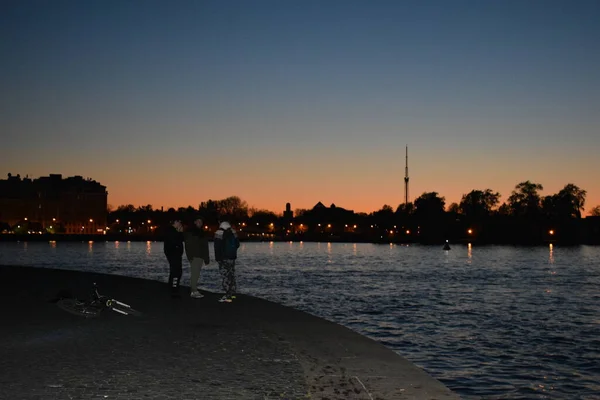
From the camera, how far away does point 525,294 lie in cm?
4578

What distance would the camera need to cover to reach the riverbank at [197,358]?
11016mm

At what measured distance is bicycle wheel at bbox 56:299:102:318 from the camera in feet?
63.7

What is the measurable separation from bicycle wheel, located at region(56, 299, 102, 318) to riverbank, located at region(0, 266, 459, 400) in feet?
0.95

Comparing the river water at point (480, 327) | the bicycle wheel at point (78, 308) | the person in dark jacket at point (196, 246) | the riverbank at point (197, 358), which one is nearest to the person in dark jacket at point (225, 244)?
the person in dark jacket at point (196, 246)

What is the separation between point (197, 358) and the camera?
1348cm

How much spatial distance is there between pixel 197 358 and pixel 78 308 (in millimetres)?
8186

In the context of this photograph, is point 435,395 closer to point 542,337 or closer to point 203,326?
point 203,326

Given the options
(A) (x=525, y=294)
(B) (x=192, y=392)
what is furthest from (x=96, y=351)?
(A) (x=525, y=294)

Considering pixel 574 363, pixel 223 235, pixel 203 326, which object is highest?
pixel 223 235

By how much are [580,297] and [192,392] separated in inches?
1512

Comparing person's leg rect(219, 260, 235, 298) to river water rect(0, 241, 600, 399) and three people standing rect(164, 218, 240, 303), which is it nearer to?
three people standing rect(164, 218, 240, 303)

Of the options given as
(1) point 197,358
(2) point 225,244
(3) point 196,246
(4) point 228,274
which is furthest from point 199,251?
(1) point 197,358

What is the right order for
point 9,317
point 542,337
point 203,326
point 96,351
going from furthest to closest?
point 542,337
point 9,317
point 203,326
point 96,351

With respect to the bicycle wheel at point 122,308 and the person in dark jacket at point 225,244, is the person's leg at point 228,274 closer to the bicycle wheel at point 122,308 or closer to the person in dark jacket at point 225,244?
the person in dark jacket at point 225,244
